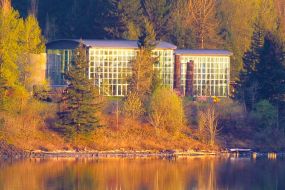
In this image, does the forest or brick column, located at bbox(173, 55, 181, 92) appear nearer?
the forest

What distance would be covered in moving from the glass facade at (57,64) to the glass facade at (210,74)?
9223 millimetres

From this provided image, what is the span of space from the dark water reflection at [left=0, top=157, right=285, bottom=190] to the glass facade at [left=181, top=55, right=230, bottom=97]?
18547 millimetres

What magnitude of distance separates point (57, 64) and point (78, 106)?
13408 mm

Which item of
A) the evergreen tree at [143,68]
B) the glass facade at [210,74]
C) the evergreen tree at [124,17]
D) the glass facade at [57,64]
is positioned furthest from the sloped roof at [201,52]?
the glass facade at [57,64]

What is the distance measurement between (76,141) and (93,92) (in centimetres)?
335

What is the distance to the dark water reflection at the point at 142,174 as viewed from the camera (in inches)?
2103

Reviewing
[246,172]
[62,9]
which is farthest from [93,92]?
[62,9]

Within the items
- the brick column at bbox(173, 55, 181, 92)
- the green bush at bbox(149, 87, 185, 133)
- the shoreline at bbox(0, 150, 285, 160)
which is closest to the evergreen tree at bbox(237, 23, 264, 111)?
the brick column at bbox(173, 55, 181, 92)

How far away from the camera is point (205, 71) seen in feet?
277

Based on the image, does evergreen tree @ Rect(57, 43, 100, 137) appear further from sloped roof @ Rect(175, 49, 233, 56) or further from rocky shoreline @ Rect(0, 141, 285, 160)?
sloped roof @ Rect(175, 49, 233, 56)

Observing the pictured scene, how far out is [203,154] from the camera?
68.8 meters

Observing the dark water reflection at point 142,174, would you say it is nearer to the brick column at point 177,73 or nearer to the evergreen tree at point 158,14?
the brick column at point 177,73

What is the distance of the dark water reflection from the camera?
5341 centimetres

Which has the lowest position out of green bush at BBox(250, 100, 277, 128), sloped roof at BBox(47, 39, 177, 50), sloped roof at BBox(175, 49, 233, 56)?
green bush at BBox(250, 100, 277, 128)
